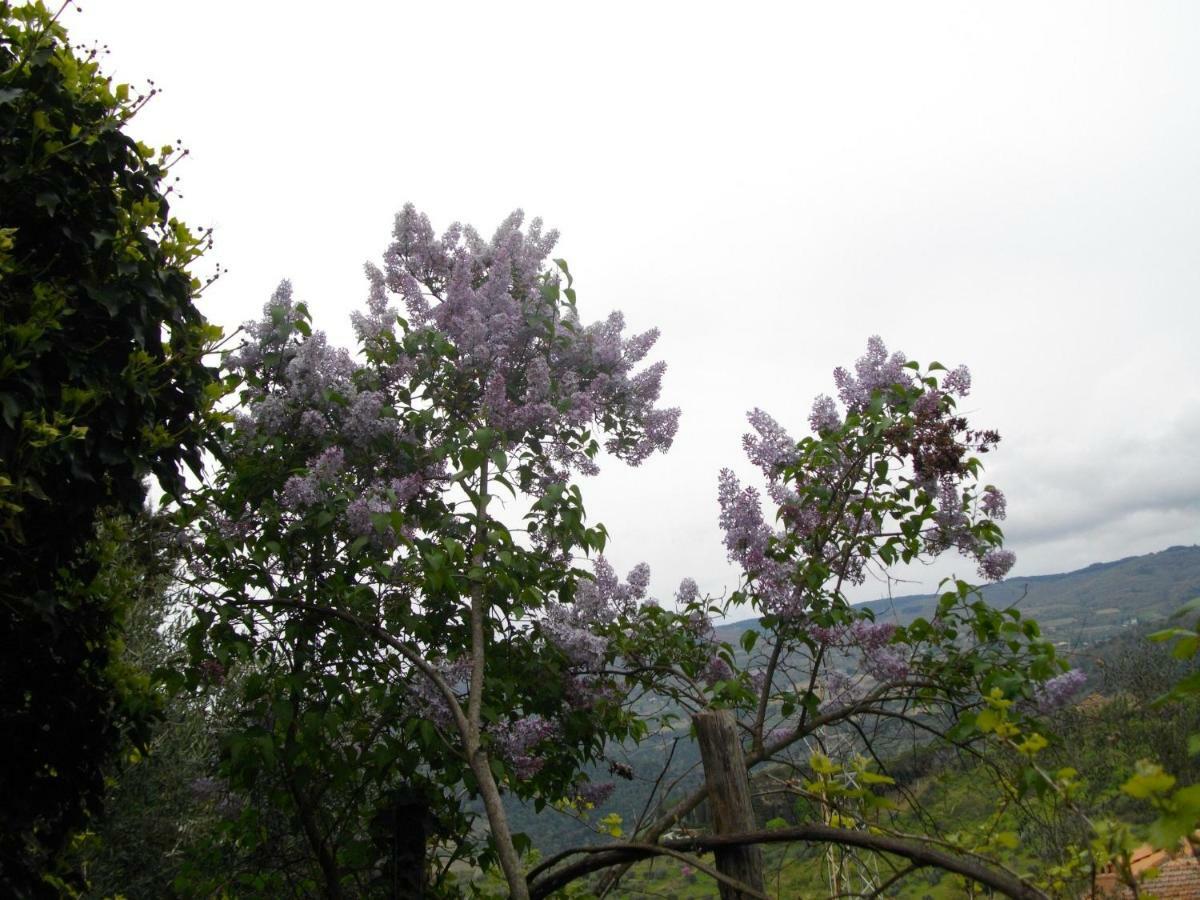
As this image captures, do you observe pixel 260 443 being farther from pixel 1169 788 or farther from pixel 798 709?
pixel 1169 788

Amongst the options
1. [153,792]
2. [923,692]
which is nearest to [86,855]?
[153,792]

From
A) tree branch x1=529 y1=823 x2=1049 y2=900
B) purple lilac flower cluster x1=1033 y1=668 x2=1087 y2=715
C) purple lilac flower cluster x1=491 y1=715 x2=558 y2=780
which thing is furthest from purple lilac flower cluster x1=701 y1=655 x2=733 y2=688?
purple lilac flower cluster x1=1033 y1=668 x2=1087 y2=715

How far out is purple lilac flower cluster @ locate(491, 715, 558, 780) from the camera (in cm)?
374

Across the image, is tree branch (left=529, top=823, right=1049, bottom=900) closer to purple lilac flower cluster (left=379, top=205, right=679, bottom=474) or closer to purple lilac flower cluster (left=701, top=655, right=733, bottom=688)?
purple lilac flower cluster (left=701, top=655, right=733, bottom=688)

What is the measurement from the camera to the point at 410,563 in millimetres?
3562

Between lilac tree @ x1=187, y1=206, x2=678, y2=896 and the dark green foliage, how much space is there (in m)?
0.47

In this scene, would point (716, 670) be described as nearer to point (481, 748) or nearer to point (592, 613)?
point (592, 613)

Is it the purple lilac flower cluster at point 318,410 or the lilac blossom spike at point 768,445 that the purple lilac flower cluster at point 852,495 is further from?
the purple lilac flower cluster at point 318,410

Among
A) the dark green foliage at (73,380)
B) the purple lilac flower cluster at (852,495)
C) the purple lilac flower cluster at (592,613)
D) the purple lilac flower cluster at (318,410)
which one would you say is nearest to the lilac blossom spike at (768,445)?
the purple lilac flower cluster at (852,495)

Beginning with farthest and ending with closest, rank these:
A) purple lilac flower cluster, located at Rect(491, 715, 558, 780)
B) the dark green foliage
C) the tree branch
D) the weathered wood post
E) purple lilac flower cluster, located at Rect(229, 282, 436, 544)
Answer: purple lilac flower cluster, located at Rect(229, 282, 436, 544) < purple lilac flower cluster, located at Rect(491, 715, 558, 780) < the dark green foliage < the weathered wood post < the tree branch

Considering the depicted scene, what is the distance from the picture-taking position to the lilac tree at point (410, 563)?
374 centimetres

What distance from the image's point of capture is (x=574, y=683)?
415cm

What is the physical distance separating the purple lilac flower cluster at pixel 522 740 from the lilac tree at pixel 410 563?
0.06 feet

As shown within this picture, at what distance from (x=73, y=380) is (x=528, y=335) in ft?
7.75
